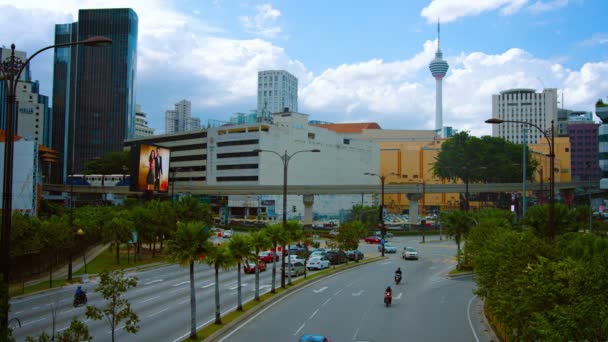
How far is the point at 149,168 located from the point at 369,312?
51.5 m

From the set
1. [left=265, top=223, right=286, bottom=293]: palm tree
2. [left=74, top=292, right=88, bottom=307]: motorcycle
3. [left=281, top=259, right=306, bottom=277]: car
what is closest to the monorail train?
[left=281, top=259, right=306, bottom=277]: car

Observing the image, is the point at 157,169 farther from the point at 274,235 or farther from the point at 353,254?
the point at 274,235

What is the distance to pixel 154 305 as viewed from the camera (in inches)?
1312

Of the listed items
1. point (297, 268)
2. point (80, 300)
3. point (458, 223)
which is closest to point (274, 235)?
point (80, 300)

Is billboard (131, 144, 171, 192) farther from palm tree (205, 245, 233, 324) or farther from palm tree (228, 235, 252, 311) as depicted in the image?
palm tree (205, 245, 233, 324)

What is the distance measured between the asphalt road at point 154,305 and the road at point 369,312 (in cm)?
316

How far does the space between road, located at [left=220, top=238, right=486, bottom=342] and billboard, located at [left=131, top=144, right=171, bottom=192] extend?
35.6m

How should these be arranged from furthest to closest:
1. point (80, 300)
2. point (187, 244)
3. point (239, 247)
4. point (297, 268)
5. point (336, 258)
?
1. point (336, 258)
2. point (297, 268)
3. point (80, 300)
4. point (239, 247)
5. point (187, 244)

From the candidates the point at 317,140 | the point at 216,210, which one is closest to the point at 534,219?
the point at 317,140

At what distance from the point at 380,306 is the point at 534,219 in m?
13.5

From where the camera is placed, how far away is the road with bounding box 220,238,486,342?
26.1m

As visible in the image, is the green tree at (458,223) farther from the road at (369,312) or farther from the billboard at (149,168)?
the billboard at (149,168)

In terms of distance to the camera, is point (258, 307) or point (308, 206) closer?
→ point (258, 307)

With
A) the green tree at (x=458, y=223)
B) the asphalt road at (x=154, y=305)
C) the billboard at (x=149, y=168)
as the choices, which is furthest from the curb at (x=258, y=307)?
the billboard at (x=149, y=168)
